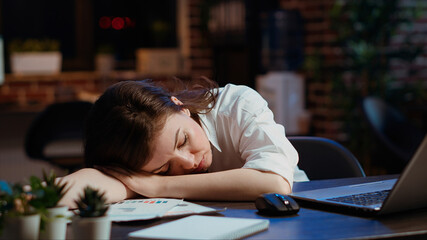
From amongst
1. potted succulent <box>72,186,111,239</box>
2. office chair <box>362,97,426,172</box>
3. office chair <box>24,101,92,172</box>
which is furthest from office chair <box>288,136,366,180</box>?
office chair <box>24,101,92,172</box>

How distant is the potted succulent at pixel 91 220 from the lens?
0.94 meters

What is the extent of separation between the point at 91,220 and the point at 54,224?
0.20 ft

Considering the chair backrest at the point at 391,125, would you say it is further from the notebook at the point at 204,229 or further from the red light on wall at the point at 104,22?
the red light on wall at the point at 104,22

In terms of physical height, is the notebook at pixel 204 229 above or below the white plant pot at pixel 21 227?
below

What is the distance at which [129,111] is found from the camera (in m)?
1.35

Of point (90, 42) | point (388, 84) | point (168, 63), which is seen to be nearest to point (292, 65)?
point (388, 84)

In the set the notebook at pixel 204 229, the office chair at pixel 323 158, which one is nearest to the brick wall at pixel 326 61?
the office chair at pixel 323 158

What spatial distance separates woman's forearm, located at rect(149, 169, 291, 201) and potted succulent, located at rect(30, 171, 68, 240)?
0.41m

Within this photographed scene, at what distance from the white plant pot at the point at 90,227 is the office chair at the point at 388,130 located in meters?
2.65

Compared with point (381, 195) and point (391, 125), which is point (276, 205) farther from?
point (391, 125)

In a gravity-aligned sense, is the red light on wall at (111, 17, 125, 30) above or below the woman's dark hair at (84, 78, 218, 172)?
above

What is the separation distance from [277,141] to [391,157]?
2.06m

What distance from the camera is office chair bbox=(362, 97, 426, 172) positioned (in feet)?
11.1

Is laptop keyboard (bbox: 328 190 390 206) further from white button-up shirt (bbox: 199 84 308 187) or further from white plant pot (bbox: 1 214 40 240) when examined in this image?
white plant pot (bbox: 1 214 40 240)
